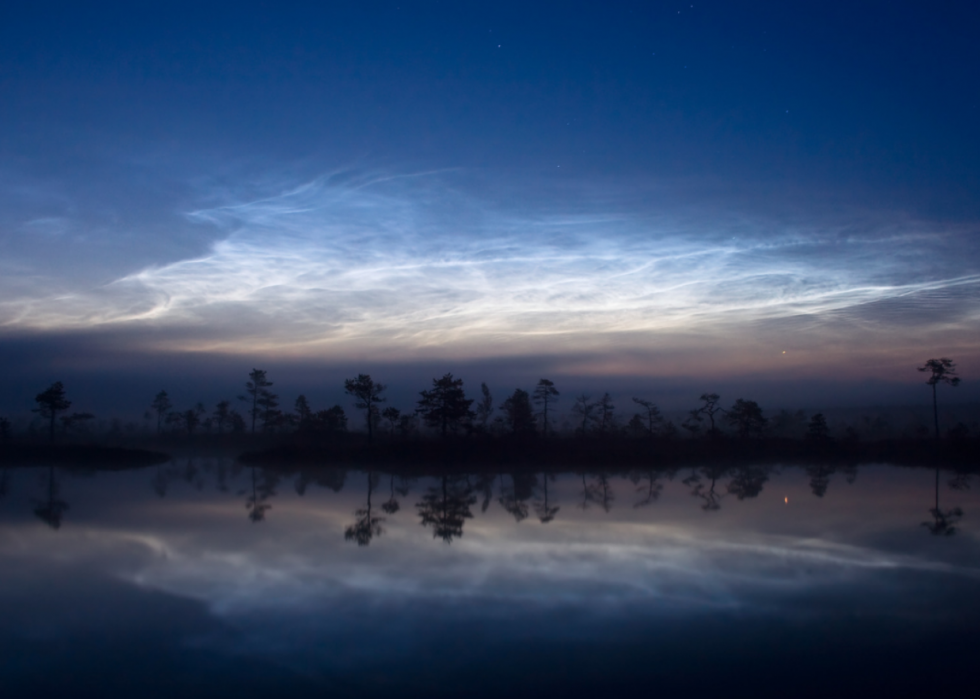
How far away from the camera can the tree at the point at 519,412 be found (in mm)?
40906

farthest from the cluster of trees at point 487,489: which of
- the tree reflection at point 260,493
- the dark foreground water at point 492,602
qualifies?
the dark foreground water at point 492,602

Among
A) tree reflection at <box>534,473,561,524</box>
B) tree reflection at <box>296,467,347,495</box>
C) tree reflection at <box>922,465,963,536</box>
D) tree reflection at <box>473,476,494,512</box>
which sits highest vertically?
tree reflection at <box>922,465,963,536</box>

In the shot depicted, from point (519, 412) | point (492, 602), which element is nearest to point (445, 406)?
point (519, 412)

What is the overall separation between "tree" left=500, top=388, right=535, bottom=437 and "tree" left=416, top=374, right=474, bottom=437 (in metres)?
4.39

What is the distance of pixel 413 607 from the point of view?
7.31 meters

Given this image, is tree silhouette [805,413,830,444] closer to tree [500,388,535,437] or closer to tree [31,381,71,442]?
tree [500,388,535,437]

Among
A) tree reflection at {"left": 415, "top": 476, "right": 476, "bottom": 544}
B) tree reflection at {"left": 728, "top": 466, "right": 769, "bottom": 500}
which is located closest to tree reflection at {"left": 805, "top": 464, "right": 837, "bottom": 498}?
tree reflection at {"left": 728, "top": 466, "right": 769, "bottom": 500}

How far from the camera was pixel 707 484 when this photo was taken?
2284 centimetres

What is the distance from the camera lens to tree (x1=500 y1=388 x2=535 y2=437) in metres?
40.9

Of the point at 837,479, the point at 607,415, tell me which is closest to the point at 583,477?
the point at 837,479

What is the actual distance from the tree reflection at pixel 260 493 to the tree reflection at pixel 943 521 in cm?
1502

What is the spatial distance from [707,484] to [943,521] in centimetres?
935

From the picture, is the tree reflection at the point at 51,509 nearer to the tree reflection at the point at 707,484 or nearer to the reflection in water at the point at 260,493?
the reflection in water at the point at 260,493

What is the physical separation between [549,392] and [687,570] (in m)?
36.0
